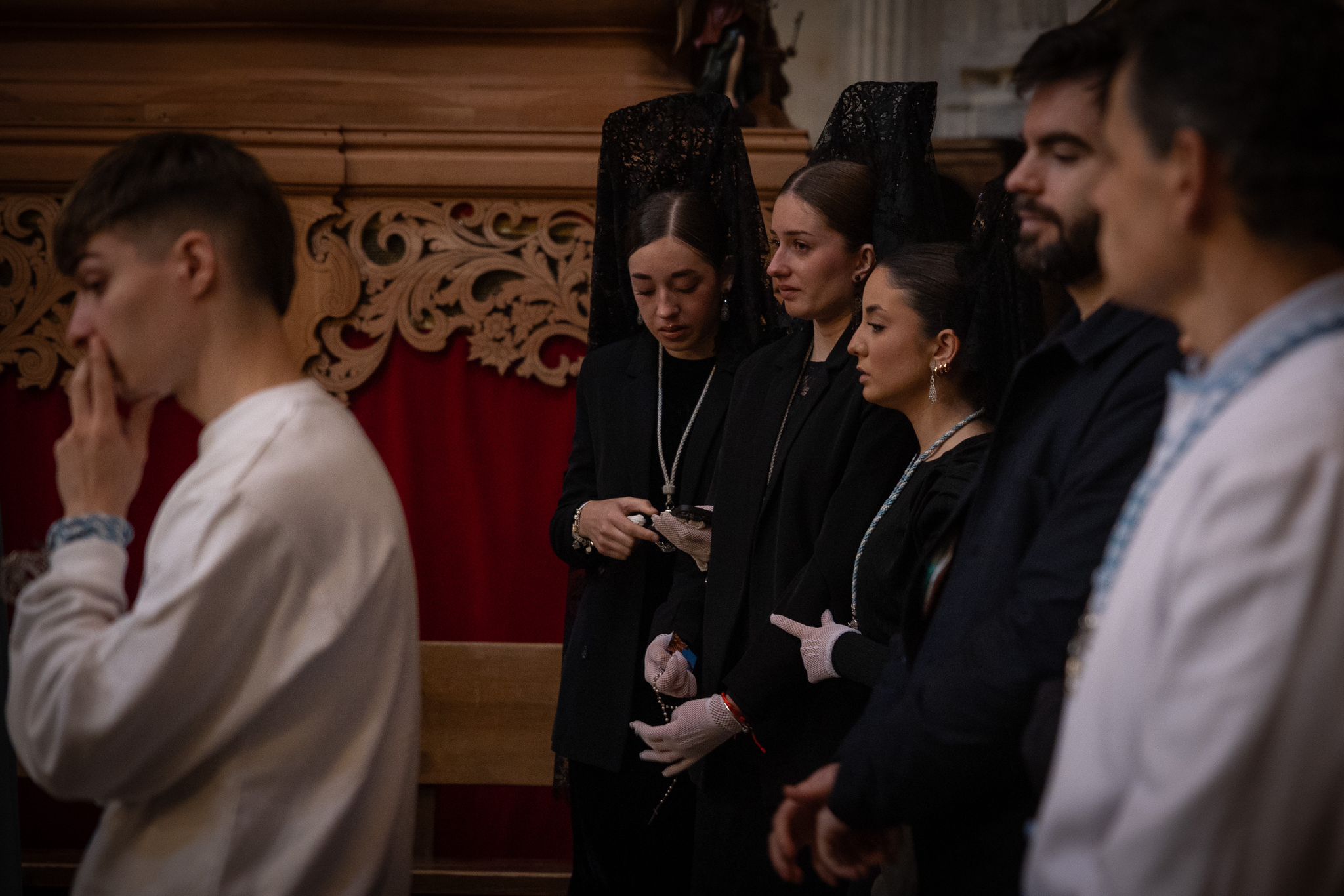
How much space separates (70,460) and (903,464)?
4.50ft

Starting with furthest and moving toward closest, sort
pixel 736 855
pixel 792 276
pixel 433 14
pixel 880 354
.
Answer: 1. pixel 433 14
2. pixel 792 276
3. pixel 736 855
4. pixel 880 354

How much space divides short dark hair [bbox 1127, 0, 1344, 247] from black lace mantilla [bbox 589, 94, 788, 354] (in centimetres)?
173

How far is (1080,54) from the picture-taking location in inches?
60.5

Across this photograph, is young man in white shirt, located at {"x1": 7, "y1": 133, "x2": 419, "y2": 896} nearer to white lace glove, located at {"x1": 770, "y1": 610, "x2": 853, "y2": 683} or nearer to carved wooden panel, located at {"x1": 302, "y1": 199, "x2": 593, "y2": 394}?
white lace glove, located at {"x1": 770, "y1": 610, "x2": 853, "y2": 683}

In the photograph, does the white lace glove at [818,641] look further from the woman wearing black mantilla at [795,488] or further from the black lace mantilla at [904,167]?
the black lace mantilla at [904,167]

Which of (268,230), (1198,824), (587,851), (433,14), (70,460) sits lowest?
(587,851)

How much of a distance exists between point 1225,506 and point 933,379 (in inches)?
48.1

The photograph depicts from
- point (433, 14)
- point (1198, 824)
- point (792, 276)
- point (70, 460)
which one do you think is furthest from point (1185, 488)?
point (433, 14)

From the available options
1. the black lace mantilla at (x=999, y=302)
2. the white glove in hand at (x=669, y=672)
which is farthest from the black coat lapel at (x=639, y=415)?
the black lace mantilla at (x=999, y=302)

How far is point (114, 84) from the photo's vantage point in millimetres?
3502

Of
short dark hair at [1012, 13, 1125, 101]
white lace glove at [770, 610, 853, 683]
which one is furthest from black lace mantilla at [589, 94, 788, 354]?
short dark hair at [1012, 13, 1125, 101]

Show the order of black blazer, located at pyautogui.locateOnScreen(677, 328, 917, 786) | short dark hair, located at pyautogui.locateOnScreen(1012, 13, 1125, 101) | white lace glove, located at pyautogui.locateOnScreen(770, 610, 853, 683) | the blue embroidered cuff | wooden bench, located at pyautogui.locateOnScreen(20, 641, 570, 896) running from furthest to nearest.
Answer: wooden bench, located at pyautogui.locateOnScreen(20, 641, 570, 896) → black blazer, located at pyautogui.locateOnScreen(677, 328, 917, 786) → white lace glove, located at pyautogui.locateOnScreen(770, 610, 853, 683) → short dark hair, located at pyautogui.locateOnScreen(1012, 13, 1125, 101) → the blue embroidered cuff

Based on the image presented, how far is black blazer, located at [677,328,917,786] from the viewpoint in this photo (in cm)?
212

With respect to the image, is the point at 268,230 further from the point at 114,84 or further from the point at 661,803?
the point at 114,84
